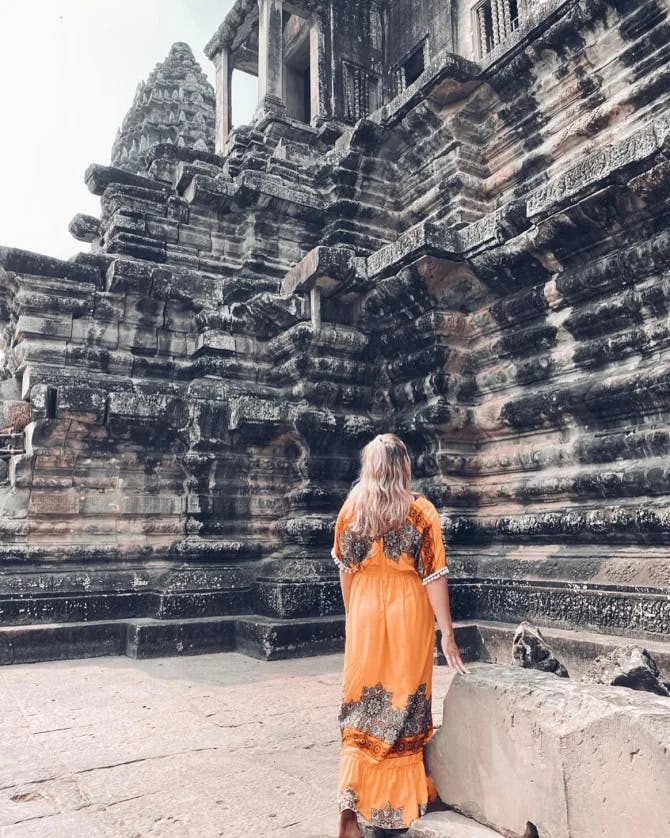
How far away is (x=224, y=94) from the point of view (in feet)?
44.1

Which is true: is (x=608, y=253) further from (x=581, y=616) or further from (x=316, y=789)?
(x=316, y=789)

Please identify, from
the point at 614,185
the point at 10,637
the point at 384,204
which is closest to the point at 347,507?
the point at 614,185

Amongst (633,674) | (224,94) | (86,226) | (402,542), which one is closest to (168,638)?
(402,542)

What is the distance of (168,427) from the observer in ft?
23.9

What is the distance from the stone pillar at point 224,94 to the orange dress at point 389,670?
472 inches

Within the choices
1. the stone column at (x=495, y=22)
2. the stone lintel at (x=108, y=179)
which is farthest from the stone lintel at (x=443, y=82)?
the stone lintel at (x=108, y=179)

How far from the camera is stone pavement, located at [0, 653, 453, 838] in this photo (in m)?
2.75

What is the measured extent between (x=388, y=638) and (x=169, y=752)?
4.60ft

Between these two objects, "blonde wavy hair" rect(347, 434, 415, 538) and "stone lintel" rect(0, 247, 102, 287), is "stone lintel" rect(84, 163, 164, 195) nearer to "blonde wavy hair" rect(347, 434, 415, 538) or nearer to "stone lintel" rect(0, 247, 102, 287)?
"stone lintel" rect(0, 247, 102, 287)

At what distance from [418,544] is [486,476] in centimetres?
402

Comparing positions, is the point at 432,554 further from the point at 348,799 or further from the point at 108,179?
the point at 108,179

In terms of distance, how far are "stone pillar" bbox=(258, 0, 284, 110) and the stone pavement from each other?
873cm

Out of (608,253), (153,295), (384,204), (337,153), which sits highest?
(337,153)

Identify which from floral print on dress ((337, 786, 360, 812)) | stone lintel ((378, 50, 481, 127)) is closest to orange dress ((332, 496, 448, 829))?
floral print on dress ((337, 786, 360, 812))
